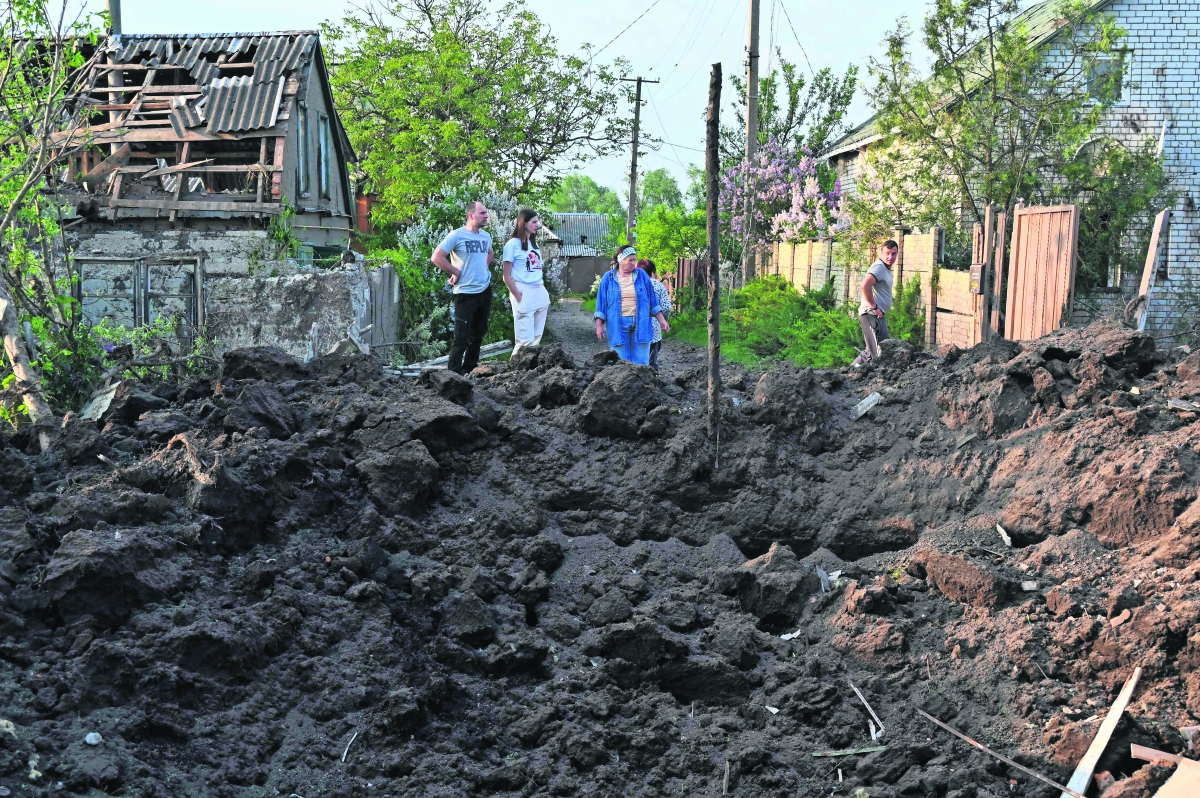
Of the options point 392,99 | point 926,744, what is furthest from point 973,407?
point 392,99

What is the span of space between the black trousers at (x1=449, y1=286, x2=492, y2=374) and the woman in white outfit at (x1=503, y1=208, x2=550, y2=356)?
11.3 inches

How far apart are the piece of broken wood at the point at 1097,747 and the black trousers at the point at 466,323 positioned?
6.11 meters

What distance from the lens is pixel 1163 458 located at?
203 inches

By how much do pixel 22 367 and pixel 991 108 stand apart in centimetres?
1322

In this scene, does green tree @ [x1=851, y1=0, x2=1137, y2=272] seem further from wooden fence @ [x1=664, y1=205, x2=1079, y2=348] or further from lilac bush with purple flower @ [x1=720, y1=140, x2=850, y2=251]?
lilac bush with purple flower @ [x1=720, y1=140, x2=850, y2=251]

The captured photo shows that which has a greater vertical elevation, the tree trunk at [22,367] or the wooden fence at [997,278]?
the wooden fence at [997,278]

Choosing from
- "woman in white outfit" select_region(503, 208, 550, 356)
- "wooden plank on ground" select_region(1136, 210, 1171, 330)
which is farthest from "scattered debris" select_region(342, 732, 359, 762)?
A: "wooden plank on ground" select_region(1136, 210, 1171, 330)

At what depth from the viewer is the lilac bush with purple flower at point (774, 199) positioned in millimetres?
22078

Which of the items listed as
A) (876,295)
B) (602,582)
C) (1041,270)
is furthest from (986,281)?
(602,582)

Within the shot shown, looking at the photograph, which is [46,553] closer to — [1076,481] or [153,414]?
[153,414]

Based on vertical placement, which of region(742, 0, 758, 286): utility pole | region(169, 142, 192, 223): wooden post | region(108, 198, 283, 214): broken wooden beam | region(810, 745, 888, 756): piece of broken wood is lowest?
region(810, 745, 888, 756): piece of broken wood

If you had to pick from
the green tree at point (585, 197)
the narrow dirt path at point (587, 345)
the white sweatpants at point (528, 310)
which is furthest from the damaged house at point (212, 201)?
the green tree at point (585, 197)

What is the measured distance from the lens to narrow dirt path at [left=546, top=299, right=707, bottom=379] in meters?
15.8

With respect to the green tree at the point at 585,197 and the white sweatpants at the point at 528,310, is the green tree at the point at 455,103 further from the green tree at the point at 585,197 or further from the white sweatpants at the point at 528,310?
the green tree at the point at 585,197
